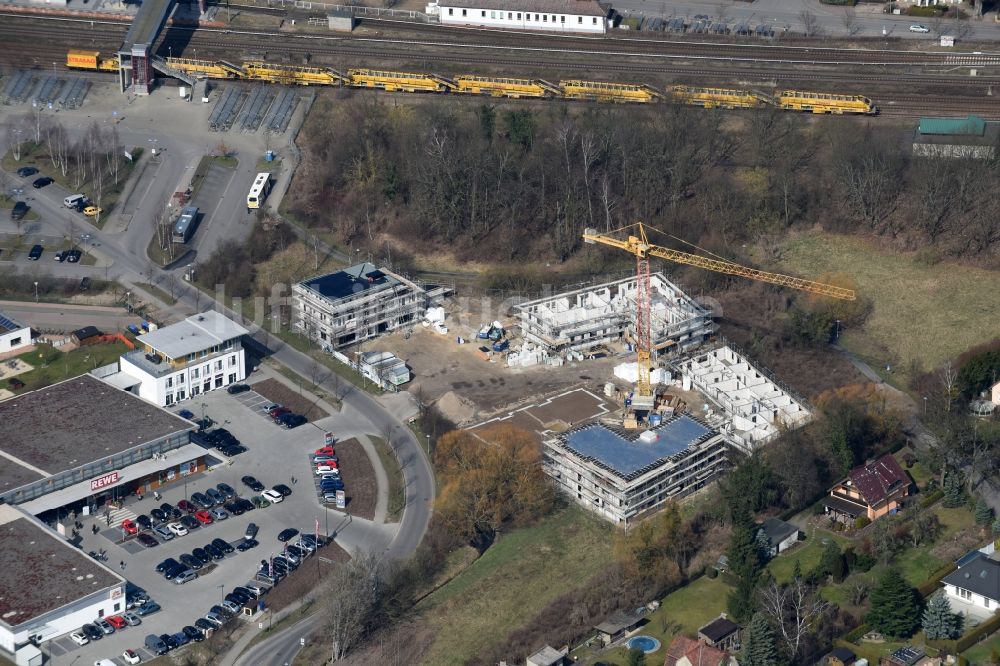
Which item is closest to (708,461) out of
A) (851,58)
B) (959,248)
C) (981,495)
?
(981,495)

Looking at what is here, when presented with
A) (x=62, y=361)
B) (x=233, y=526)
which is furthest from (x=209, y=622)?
(x=62, y=361)

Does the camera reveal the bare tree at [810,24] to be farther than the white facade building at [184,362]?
Yes

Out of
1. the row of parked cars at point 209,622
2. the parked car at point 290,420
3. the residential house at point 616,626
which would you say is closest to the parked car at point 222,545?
the row of parked cars at point 209,622

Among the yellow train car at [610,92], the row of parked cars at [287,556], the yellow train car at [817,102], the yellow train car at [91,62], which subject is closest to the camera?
the row of parked cars at [287,556]

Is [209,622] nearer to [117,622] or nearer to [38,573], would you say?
[117,622]

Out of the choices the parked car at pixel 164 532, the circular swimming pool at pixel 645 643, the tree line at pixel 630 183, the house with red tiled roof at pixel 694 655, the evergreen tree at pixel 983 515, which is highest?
the tree line at pixel 630 183

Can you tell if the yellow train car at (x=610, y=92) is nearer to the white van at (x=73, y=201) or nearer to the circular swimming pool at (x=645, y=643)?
the white van at (x=73, y=201)
